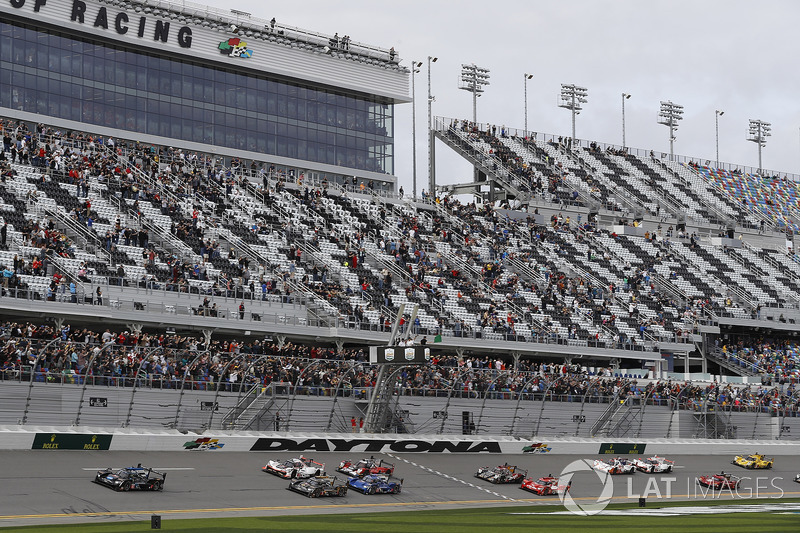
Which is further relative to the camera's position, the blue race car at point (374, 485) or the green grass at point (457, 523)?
the blue race car at point (374, 485)

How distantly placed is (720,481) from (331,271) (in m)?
21.3

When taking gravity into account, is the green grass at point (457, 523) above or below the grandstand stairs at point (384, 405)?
below

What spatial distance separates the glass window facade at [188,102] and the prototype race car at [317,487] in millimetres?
31610

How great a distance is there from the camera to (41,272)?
4791 centimetres

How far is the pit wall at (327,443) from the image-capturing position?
3828 cm

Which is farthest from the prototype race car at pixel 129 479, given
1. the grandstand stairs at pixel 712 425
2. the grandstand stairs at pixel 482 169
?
the grandstand stairs at pixel 482 169

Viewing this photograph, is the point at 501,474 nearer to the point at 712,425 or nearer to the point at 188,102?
the point at 712,425

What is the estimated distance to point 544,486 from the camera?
142 feet

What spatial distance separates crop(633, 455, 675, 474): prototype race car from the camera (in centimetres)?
4961

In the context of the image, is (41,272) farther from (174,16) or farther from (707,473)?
(707,473)

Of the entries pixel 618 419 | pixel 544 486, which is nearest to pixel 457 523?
pixel 544 486

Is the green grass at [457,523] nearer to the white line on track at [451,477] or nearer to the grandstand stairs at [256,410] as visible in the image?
the white line on track at [451,477]

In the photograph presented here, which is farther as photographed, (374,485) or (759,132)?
(759,132)

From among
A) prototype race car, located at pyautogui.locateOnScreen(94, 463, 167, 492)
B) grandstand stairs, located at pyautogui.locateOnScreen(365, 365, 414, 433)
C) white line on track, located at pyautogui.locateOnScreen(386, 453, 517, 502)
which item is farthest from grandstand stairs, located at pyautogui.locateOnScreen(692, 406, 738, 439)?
prototype race car, located at pyautogui.locateOnScreen(94, 463, 167, 492)
